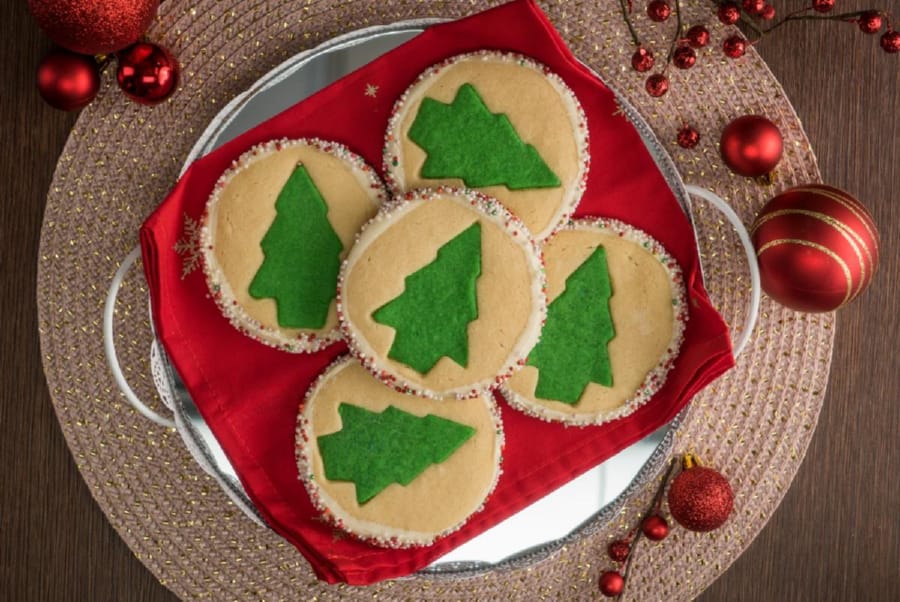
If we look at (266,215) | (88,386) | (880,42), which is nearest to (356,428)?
(266,215)

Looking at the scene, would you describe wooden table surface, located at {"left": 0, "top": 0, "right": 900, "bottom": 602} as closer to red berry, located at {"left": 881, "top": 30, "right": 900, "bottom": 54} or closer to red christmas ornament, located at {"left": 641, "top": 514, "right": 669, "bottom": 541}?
red berry, located at {"left": 881, "top": 30, "right": 900, "bottom": 54}

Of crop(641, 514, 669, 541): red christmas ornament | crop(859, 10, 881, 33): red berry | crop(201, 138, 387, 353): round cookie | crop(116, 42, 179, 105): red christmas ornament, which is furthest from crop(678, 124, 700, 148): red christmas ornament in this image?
crop(116, 42, 179, 105): red christmas ornament

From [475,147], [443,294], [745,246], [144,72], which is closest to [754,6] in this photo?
[745,246]

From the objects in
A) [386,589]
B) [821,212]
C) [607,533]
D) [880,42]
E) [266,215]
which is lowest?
[607,533]

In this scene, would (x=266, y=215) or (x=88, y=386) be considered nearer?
(x=266, y=215)

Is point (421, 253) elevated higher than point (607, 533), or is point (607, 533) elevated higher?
point (421, 253)

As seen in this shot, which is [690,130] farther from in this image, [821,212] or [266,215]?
[266,215]
